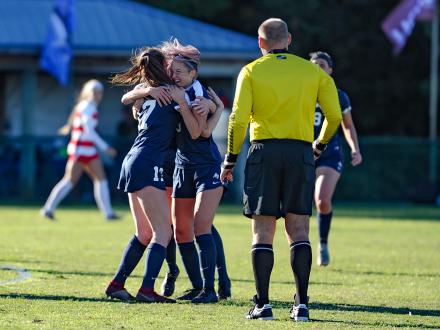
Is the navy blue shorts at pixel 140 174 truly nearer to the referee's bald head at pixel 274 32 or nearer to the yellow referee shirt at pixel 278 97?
the yellow referee shirt at pixel 278 97

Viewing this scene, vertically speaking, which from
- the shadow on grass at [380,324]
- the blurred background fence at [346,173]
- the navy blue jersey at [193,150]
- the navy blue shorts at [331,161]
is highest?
the blurred background fence at [346,173]

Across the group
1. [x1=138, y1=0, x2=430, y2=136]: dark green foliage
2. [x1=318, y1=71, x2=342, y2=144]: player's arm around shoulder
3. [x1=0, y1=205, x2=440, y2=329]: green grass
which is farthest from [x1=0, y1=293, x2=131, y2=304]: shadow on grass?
[x1=138, y1=0, x2=430, y2=136]: dark green foliage

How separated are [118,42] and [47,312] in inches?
800

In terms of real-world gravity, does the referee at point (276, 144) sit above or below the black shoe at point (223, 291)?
above

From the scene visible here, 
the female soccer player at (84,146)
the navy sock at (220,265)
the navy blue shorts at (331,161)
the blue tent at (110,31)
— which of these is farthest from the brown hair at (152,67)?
the blue tent at (110,31)

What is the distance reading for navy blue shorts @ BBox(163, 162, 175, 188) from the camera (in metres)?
9.75

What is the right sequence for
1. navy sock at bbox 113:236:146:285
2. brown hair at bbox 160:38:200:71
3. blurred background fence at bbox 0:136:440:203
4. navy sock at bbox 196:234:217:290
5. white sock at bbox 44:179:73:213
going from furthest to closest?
blurred background fence at bbox 0:136:440:203 < white sock at bbox 44:179:73:213 < navy sock at bbox 196:234:217:290 < navy sock at bbox 113:236:146:285 < brown hair at bbox 160:38:200:71

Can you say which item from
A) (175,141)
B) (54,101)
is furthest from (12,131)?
(175,141)

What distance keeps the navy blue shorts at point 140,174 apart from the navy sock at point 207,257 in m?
0.66

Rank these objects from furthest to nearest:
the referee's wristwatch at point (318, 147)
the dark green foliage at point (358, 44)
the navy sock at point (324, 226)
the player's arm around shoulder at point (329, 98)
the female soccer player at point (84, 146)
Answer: the dark green foliage at point (358, 44) < the female soccer player at point (84, 146) < the navy sock at point (324, 226) < the referee's wristwatch at point (318, 147) < the player's arm around shoulder at point (329, 98)

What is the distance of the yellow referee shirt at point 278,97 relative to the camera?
830 cm

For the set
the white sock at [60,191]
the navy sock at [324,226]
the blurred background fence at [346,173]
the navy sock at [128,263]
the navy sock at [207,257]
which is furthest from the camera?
the blurred background fence at [346,173]

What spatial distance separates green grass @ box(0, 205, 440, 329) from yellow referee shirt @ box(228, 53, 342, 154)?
1379 mm

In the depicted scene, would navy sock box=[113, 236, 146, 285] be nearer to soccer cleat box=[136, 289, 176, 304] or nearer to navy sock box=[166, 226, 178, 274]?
soccer cleat box=[136, 289, 176, 304]
